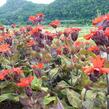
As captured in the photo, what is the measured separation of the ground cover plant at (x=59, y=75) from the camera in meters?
1.68

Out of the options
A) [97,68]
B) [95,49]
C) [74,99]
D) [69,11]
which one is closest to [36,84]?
[74,99]

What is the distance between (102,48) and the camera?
1769mm

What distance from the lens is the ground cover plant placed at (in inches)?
66.2

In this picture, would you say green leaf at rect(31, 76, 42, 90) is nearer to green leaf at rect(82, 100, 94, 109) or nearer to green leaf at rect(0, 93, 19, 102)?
green leaf at rect(0, 93, 19, 102)

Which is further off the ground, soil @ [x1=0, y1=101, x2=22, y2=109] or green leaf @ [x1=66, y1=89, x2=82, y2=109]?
green leaf @ [x1=66, y1=89, x2=82, y2=109]

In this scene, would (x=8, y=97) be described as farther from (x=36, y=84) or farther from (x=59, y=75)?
(x=59, y=75)

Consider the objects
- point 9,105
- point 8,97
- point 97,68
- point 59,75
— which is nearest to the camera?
point 97,68

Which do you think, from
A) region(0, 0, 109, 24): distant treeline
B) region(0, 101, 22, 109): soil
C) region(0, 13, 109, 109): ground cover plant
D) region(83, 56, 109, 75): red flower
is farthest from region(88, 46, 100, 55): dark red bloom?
region(0, 0, 109, 24): distant treeline

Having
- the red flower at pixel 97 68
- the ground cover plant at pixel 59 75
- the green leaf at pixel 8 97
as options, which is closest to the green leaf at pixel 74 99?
the ground cover plant at pixel 59 75

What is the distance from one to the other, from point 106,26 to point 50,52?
796mm

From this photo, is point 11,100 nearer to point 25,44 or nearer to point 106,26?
point 106,26

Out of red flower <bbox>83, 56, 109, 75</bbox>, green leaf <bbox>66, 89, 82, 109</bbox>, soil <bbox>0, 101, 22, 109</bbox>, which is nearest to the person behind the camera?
red flower <bbox>83, 56, 109, 75</bbox>

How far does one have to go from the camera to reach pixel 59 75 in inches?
89.0

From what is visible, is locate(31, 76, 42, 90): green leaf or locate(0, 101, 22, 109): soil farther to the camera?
locate(0, 101, 22, 109): soil
